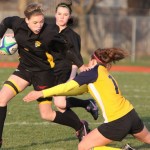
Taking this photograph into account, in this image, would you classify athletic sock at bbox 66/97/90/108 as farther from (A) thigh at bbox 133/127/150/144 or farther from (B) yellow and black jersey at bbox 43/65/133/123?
(B) yellow and black jersey at bbox 43/65/133/123

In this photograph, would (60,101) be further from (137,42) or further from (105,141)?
(137,42)

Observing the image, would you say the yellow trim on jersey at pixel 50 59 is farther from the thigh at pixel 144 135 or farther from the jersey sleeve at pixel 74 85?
the thigh at pixel 144 135

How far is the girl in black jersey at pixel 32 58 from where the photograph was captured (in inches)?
257

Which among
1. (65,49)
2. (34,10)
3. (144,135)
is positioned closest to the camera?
(144,135)

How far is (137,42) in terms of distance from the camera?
2806 cm

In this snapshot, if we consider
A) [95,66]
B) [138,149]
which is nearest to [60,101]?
[138,149]

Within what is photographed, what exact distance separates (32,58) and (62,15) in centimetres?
99

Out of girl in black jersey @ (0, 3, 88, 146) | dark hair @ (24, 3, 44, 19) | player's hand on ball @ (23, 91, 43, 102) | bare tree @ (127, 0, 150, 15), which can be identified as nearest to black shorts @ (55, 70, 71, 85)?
girl in black jersey @ (0, 3, 88, 146)

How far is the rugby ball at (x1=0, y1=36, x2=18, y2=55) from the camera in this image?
6.77m

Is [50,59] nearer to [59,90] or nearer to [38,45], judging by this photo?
[38,45]

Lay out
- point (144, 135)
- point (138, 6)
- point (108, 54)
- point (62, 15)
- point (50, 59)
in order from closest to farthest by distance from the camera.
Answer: point (108, 54), point (144, 135), point (50, 59), point (62, 15), point (138, 6)

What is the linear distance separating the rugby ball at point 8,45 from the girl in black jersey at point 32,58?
51mm

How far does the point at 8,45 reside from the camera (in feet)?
22.3

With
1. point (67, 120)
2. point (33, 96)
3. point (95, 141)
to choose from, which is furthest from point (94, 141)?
point (67, 120)
